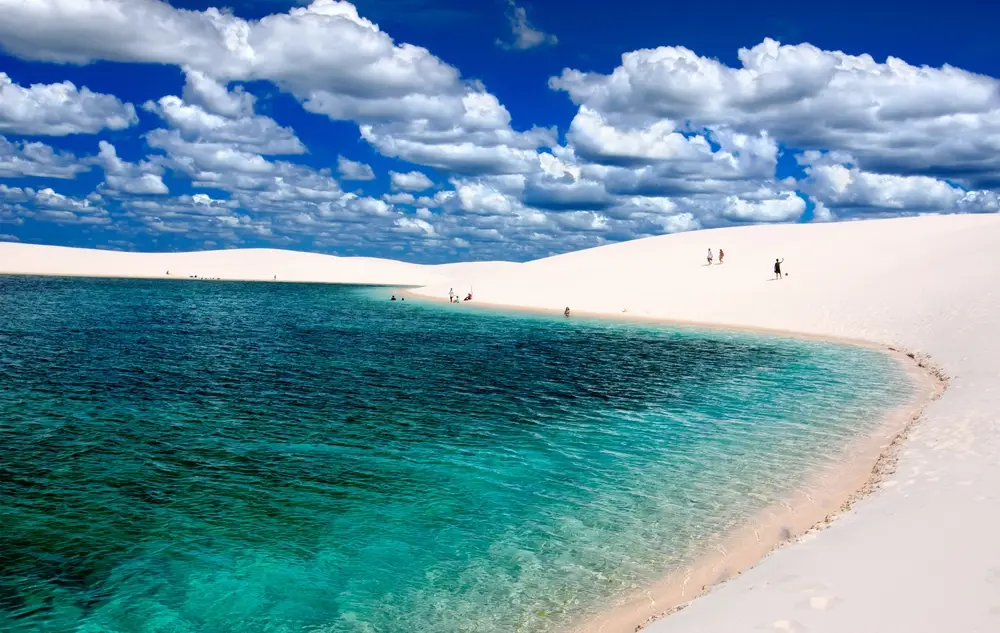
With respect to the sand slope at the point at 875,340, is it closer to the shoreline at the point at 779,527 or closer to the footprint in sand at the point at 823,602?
the footprint in sand at the point at 823,602

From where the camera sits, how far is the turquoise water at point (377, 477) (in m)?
10.8

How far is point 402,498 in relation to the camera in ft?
49.4

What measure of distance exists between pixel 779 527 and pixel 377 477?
9178mm

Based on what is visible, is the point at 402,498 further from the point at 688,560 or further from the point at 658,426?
the point at 658,426

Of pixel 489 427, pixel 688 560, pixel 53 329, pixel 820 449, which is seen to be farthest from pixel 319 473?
pixel 53 329

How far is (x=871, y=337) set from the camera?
42.7 m

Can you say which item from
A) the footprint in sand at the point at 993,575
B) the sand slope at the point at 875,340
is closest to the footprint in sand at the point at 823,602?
the sand slope at the point at 875,340

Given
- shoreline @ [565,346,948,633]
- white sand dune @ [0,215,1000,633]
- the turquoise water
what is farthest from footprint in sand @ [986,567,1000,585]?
the turquoise water

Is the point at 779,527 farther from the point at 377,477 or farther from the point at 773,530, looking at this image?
the point at 377,477

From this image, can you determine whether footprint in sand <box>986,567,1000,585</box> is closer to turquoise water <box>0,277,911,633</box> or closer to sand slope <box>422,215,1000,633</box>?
sand slope <box>422,215,1000,633</box>

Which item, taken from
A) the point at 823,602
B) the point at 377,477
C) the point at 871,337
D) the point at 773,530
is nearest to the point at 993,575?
the point at 823,602

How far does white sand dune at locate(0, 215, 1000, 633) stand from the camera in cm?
855

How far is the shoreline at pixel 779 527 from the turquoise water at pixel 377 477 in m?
0.39

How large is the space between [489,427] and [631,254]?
280 feet
